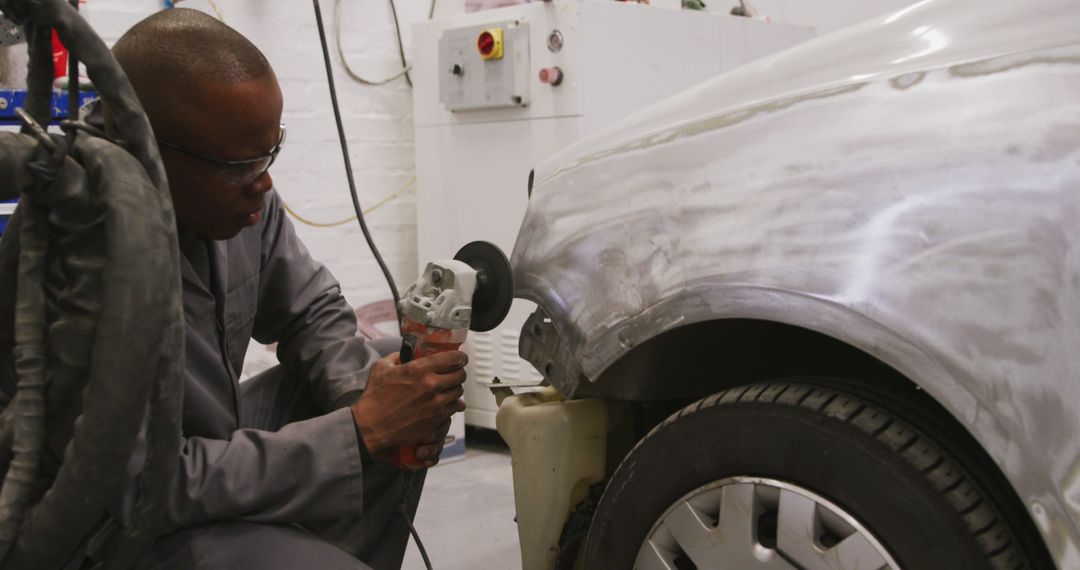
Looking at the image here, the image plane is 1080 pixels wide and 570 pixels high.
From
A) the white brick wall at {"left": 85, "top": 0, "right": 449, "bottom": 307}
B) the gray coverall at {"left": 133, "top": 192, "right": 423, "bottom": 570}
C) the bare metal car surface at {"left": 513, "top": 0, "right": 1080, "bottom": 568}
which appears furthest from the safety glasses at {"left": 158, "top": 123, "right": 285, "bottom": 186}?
the white brick wall at {"left": 85, "top": 0, "right": 449, "bottom": 307}

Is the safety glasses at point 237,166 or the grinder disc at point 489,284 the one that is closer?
the safety glasses at point 237,166

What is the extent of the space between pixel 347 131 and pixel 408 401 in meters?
2.27

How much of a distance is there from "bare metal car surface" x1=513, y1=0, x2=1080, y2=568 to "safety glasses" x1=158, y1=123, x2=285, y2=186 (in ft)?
1.38

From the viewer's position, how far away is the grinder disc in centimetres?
154

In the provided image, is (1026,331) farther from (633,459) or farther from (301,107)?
(301,107)

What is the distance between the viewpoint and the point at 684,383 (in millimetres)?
1452

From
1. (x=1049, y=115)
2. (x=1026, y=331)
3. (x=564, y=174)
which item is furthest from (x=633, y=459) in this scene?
(x=1049, y=115)

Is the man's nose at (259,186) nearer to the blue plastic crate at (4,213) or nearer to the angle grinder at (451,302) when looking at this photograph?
the angle grinder at (451,302)

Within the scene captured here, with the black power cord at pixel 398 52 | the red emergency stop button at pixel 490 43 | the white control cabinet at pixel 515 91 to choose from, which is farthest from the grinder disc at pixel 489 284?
the black power cord at pixel 398 52

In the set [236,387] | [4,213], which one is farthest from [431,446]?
[4,213]

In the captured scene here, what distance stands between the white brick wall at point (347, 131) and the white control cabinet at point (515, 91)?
0.89 ft

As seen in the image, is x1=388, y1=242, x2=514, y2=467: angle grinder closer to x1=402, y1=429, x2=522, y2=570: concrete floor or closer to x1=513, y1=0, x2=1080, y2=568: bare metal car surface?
x1=513, y1=0, x2=1080, y2=568: bare metal car surface

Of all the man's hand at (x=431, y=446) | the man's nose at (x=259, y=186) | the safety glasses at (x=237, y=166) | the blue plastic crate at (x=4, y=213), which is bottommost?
the man's hand at (x=431, y=446)

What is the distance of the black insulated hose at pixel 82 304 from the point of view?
3.23 feet
